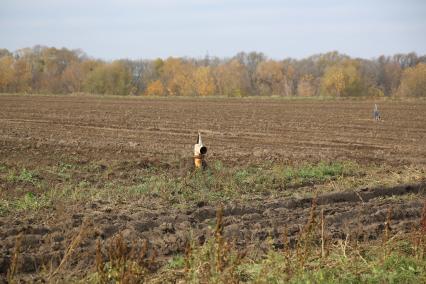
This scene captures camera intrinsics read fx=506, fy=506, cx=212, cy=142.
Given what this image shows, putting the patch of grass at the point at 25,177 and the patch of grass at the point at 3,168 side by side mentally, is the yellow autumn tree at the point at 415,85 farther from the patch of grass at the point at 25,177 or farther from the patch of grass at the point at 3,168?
the patch of grass at the point at 25,177

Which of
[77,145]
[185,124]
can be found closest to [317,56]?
[185,124]

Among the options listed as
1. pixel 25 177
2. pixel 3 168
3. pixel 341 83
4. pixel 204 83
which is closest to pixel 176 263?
pixel 25 177

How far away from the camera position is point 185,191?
10.1m

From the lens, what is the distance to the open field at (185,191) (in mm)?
6660

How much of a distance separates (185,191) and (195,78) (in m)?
71.2

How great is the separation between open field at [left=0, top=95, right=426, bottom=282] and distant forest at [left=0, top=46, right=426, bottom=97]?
55.4 meters

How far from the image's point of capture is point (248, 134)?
21484mm

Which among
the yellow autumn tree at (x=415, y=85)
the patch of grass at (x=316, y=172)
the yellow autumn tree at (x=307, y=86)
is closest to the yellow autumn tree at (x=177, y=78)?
the yellow autumn tree at (x=307, y=86)

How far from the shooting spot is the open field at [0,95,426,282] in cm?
666

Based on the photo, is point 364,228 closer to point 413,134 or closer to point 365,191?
point 365,191

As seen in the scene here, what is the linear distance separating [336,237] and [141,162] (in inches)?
276

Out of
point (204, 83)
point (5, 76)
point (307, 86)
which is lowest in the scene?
point (307, 86)

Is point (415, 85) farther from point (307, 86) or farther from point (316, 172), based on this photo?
point (316, 172)

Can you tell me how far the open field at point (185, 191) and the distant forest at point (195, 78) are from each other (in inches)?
2183
